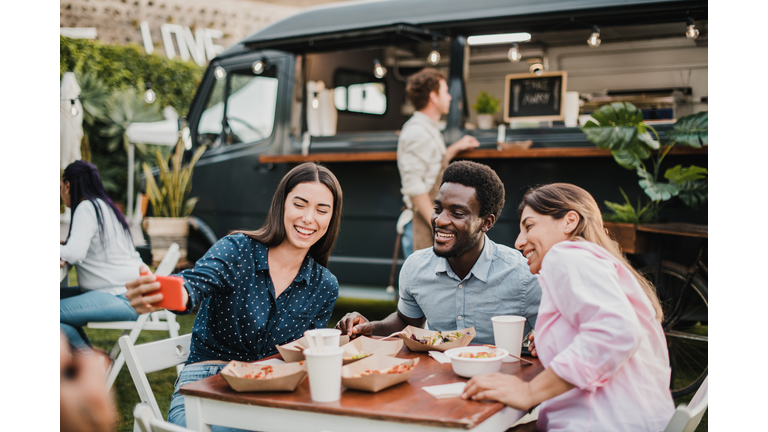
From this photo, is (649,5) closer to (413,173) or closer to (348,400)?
(413,173)

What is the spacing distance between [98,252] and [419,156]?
2.20 meters

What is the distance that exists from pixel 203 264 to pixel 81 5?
44.0 ft

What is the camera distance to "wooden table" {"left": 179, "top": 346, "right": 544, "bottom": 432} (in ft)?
4.81

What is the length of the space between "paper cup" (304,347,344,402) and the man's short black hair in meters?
1.18

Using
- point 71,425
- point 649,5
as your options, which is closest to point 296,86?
point 649,5

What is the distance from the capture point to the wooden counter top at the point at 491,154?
4281 millimetres

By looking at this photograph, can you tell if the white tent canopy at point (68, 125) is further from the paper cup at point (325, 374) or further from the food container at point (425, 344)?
the paper cup at point (325, 374)

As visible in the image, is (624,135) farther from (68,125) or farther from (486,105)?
(68,125)

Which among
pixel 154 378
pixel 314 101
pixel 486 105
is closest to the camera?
pixel 154 378

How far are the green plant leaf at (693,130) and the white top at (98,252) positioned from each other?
353cm

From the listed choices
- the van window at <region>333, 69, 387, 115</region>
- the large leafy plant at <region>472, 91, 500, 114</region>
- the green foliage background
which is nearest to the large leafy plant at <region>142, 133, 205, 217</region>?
the van window at <region>333, 69, 387, 115</region>

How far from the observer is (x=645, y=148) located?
407 cm

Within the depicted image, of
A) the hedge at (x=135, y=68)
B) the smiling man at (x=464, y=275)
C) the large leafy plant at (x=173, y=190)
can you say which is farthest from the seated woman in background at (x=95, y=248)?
the hedge at (x=135, y=68)

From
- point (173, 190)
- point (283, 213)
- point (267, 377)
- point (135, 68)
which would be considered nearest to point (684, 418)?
point (267, 377)
